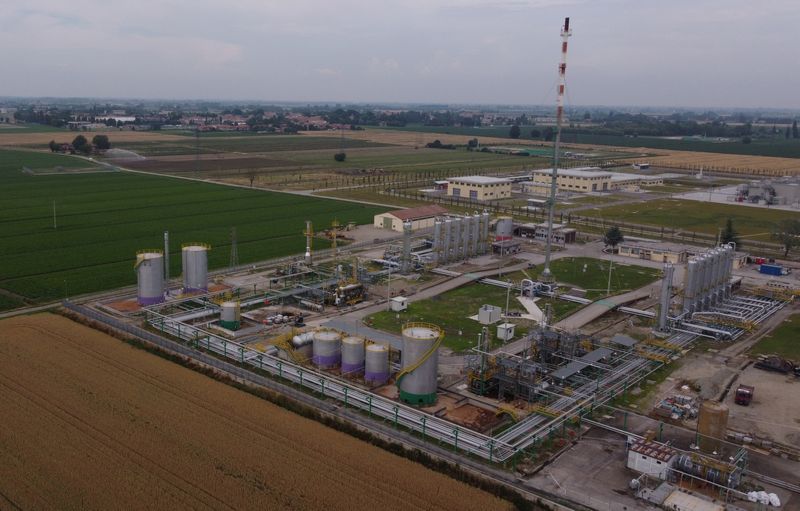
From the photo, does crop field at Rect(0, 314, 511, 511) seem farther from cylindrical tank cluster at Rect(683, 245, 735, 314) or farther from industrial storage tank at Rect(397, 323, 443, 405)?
cylindrical tank cluster at Rect(683, 245, 735, 314)

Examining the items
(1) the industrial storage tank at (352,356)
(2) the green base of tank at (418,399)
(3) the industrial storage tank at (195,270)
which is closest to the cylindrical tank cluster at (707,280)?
(2) the green base of tank at (418,399)

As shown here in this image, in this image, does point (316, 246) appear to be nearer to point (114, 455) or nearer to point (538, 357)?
point (538, 357)

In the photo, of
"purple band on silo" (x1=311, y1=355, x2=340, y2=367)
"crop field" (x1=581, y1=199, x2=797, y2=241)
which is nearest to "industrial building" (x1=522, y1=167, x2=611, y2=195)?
"crop field" (x1=581, y1=199, x2=797, y2=241)

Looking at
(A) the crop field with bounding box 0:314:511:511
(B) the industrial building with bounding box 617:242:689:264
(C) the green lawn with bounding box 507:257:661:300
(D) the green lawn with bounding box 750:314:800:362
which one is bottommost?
(A) the crop field with bounding box 0:314:511:511

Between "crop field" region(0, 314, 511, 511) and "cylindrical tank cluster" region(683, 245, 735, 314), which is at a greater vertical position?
"cylindrical tank cluster" region(683, 245, 735, 314)

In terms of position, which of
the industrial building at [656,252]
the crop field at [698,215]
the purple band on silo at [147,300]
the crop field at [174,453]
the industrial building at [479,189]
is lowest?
the crop field at [174,453]

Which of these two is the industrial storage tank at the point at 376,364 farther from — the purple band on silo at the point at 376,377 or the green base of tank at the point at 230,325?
the green base of tank at the point at 230,325

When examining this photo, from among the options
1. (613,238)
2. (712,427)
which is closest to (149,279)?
(712,427)

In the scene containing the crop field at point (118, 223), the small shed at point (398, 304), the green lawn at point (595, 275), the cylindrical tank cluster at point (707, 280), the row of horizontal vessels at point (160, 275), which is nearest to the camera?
the cylindrical tank cluster at point (707, 280)
